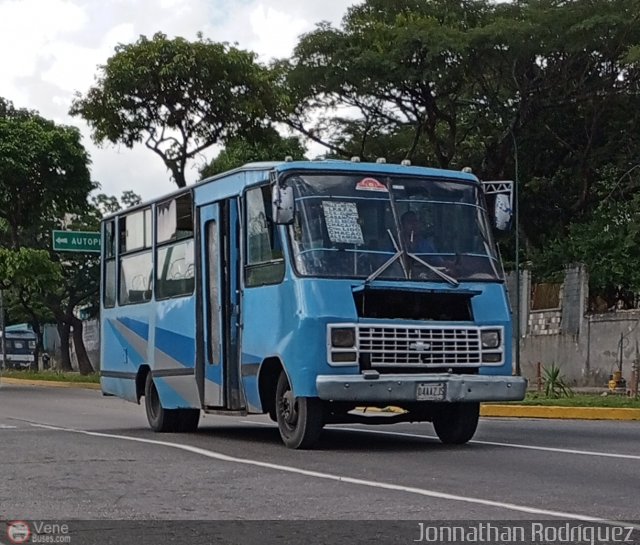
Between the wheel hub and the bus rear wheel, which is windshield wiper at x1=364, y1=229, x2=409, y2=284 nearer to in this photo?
the wheel hub

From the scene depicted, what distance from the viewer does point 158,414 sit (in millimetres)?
16641

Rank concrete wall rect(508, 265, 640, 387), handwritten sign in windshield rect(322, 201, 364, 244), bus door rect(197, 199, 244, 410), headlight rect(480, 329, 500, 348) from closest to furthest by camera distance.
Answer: handwritten sign in windshield rect(322, 201, 364, 244) → headlight rect(480, 329, 500, 348) → bus door rect(197, 199, 244, 410) → concrete wall rect(508, 265, 640, 387)

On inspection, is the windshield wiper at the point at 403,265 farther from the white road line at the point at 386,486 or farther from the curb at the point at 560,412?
the curb at the point at 560,412

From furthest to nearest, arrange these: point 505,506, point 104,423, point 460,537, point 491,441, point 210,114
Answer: point 210,114, point 104,423, point 491,441, point 505,506, point 460,537

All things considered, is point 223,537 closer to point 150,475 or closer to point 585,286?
point 150,475

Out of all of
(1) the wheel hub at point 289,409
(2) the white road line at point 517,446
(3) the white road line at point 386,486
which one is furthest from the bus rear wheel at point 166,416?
(1) the wheel hub at point 289,409

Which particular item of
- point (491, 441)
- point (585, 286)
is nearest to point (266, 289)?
point (491, 441)

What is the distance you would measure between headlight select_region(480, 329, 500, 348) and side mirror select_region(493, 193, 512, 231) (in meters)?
1.31

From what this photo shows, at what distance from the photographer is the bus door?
47.1 feet

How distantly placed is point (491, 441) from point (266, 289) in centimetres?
317

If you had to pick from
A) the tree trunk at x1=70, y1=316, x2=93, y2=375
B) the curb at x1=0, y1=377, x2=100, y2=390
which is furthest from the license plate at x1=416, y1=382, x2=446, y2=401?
the tree trunk at x1=70, y1=316, x2=93, y2=375

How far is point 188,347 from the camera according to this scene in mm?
15398

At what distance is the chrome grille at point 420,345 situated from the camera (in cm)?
1275

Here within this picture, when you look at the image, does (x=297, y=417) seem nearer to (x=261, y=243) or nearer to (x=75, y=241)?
(x=261, y=243)
